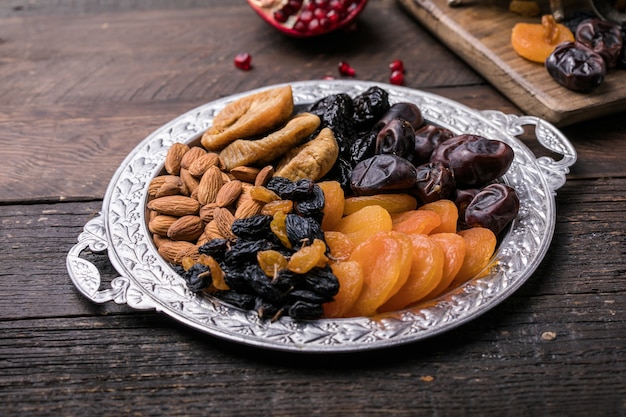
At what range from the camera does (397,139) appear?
1622 mm

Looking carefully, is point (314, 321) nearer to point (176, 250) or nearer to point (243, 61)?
point (176, 250)

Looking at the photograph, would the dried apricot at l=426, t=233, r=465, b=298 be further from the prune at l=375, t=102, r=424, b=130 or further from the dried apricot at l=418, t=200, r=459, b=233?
the prune at l=375, t=102, r=424, b=130

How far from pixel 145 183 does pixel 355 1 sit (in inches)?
47.1

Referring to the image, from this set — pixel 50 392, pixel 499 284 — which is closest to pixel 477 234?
pixel 499 284

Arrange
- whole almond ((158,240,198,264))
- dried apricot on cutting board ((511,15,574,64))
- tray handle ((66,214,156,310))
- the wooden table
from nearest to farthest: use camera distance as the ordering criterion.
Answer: the wooden table < tray handle ((66,214,156,310)) < whole almond ((158,240,198,264)) < dried apricot on cutting board ((511,15,574,64))

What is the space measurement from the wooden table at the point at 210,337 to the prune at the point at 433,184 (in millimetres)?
286

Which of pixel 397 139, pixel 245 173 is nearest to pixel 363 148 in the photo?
pixel 397 139

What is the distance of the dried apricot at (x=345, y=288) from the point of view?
1320 mm

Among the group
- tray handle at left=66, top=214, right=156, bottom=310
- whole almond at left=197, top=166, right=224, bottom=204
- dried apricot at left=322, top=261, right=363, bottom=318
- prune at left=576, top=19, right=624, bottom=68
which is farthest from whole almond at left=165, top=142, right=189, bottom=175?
prune at left=576, top=19, right=624, bottom=68

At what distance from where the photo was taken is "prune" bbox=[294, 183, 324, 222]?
1.45m

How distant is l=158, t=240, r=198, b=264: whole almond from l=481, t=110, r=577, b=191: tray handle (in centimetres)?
92

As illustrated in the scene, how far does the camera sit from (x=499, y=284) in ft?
4.57

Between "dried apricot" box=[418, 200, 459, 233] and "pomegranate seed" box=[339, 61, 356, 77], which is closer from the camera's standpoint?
"dried apricot" box=[418, 200, 459, 233]

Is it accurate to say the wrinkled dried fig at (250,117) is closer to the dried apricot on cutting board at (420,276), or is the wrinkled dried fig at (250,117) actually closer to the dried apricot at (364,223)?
the dried apricot at (364,223)
